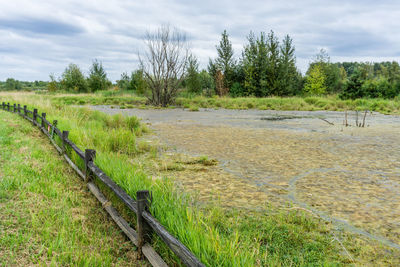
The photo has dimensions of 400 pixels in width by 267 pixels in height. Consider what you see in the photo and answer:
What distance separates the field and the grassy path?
42 centimetres

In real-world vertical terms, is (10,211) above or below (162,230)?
below

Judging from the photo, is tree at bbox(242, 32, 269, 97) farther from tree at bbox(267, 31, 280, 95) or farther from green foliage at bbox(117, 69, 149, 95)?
green foliage at bbox(117, 69, 149, 95)

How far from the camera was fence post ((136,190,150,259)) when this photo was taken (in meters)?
2.17

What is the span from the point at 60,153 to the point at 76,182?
173 centimetres

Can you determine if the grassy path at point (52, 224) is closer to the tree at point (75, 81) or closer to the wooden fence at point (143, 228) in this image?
the wooden fence at point (143, 228)

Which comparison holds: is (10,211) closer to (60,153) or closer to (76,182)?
(76,182)

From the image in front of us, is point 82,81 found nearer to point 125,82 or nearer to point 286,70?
point 125,82

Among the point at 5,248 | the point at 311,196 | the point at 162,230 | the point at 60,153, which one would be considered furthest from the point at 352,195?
the point at 60,153

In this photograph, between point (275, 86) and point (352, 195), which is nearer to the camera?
point (352, 195)

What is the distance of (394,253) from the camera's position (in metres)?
2.21

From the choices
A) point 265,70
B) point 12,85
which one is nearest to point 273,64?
point 265,70

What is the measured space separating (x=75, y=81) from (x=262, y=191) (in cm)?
3821

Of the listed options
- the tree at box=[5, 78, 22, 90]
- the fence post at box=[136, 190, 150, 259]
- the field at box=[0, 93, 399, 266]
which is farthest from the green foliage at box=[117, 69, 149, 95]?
the tree at box=[5, 78, 22, 90]

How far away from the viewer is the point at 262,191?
11.5ft
